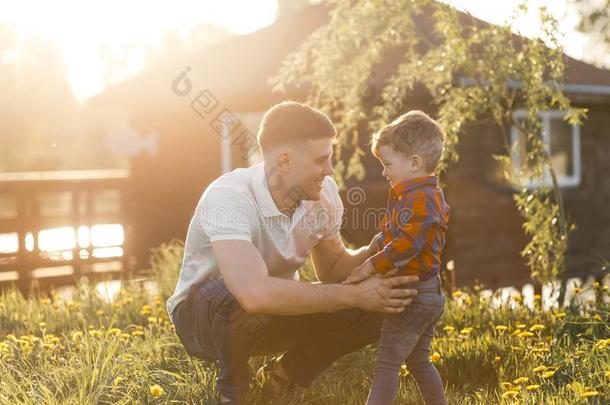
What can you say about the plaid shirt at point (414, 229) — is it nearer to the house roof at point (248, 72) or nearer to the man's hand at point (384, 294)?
the man's hand at point (384, 294)

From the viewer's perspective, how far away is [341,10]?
717 centimetres

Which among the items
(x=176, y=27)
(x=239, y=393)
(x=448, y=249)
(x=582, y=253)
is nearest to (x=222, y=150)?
(x=448, y=249)

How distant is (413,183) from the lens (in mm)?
3695

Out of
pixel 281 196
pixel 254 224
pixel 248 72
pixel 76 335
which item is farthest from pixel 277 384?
pixel 248 72

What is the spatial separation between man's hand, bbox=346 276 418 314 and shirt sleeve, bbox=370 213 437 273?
8 cm

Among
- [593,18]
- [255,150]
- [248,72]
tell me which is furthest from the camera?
[593,18]

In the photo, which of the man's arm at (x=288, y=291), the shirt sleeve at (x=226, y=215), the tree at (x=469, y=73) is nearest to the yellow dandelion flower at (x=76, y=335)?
the shirt sleeve at (x=226, y=215)

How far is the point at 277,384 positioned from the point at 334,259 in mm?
722

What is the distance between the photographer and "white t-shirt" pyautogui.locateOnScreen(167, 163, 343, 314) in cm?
391

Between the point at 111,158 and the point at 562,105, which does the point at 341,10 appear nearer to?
the point at 562,105

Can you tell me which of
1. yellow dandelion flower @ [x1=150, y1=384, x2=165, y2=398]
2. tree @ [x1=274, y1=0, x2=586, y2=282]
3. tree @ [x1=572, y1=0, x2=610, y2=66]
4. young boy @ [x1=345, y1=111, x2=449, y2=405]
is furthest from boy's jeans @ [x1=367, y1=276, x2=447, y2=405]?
tree @ [x1=572, y1=0, x2=610, y2=66]

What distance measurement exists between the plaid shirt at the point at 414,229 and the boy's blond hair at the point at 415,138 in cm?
12

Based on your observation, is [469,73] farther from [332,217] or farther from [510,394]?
[510,394]

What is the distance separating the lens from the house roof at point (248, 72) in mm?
11484
